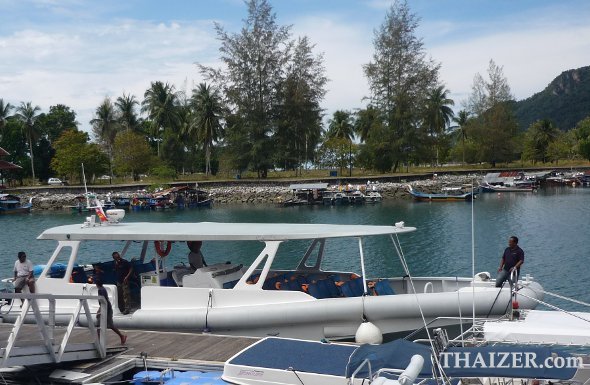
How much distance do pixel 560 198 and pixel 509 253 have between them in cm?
5224

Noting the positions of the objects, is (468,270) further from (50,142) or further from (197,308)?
(50,142)

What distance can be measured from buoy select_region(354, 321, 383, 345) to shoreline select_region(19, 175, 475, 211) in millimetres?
53965

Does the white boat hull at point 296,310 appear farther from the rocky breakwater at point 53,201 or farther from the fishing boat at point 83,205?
the rocky breakwater at point 53,201

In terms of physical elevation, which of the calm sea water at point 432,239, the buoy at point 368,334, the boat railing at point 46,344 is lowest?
the calm sea water at point 432,239

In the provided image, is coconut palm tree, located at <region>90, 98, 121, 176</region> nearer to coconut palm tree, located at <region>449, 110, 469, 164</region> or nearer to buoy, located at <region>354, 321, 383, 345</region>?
coconut palm tree, located at <region>449, 110, 469, 164</region>

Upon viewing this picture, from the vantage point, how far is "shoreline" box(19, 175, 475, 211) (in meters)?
67.5

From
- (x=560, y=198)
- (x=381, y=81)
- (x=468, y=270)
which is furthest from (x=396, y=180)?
(x=468, y=270)

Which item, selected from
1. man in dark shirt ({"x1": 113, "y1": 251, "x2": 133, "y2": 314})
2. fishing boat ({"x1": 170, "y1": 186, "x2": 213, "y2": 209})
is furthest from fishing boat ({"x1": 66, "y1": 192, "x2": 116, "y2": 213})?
man in dark shirt ({"x1": 113, "y1": 251, "x2": 133, "y2": 314})

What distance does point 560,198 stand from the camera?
60.7m

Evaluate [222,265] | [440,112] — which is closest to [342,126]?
[440,112]

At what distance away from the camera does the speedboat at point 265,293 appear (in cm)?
1180

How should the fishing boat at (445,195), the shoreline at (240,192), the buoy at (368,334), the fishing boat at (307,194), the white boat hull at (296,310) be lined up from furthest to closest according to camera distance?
the shoreline at (240,192) < the fishing boat at (307,194) < the fishing boat at (445,195) < the white boat hull at (296,310) < the buoy at (368,334)

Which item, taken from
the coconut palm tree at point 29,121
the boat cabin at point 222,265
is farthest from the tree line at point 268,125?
the boat cabin at point 222,265

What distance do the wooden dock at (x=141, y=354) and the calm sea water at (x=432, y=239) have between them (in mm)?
12810
